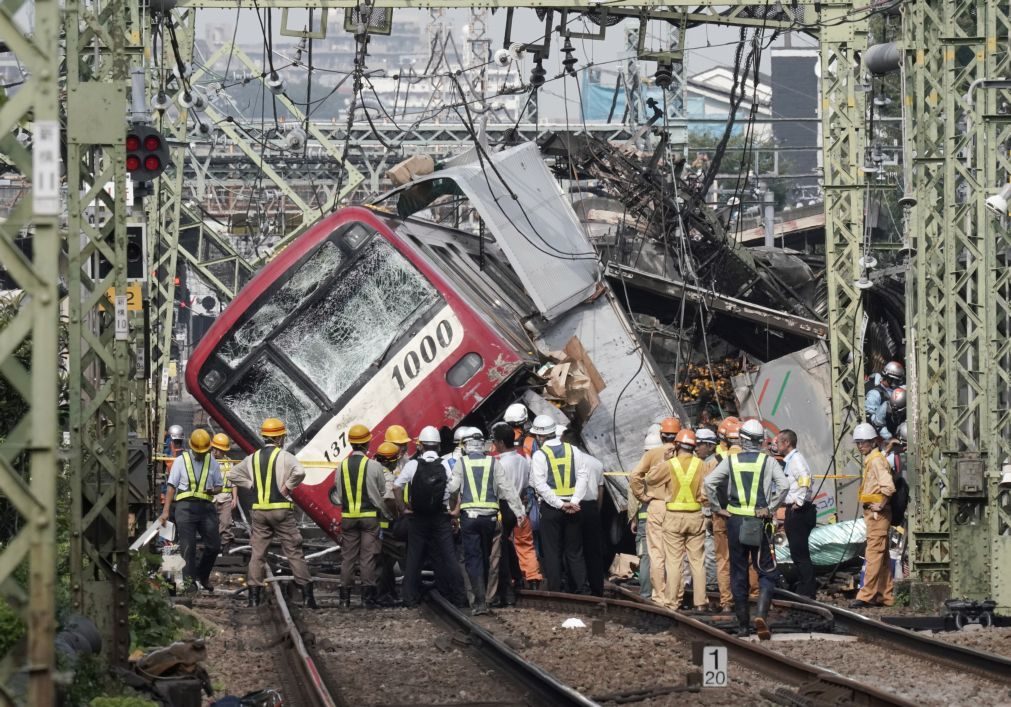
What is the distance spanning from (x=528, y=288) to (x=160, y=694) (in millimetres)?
10147

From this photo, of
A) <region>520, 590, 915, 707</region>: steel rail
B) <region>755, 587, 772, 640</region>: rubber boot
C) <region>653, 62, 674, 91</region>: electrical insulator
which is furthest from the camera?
<region>653, 62, 674, 91</region>: electrical insulator

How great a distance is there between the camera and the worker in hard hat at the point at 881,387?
20.5 m

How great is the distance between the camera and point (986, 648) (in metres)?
13.1

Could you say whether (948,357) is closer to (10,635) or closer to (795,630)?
(795,630)

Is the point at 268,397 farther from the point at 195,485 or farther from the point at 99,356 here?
the point at 99,356

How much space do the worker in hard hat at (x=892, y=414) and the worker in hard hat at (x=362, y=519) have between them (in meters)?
6.22

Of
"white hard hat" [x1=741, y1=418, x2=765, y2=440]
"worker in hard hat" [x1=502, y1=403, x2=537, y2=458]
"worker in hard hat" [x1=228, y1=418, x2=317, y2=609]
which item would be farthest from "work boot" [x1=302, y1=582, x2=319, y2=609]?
"white hard hat" [x1=741, y1=418, x2=765, y2=440]

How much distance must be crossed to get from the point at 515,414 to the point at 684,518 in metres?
3.35

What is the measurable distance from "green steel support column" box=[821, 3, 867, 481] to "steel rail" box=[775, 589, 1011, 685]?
229 inches

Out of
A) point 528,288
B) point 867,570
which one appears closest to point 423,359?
point 528,288

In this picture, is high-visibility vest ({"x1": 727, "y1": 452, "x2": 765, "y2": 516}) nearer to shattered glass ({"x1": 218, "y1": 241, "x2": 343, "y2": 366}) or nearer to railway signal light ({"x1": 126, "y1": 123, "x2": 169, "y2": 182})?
railway signal light ({"x1": 126, "y1": 123, "x2": 169, "y2": 182})

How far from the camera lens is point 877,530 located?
16516 millimetres

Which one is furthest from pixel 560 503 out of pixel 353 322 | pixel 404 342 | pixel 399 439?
pixel 353 322

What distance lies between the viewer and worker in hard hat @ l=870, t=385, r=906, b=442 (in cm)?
2041
